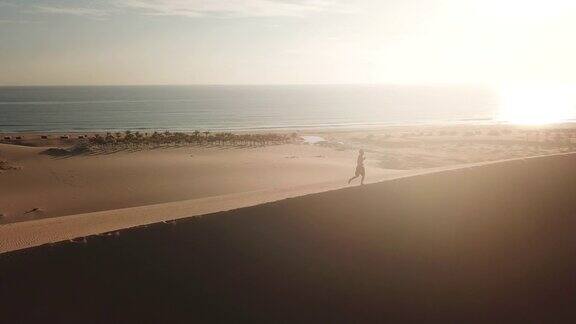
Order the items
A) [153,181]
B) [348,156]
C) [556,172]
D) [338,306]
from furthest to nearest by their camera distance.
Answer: [348,156] → [153,181] → [556,172] → [338,306]

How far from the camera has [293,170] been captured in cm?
2766

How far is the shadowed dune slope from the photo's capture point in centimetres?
614

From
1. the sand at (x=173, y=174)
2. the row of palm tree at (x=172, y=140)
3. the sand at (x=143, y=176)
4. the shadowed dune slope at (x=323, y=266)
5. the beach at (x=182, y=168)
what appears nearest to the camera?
the shadowed dune slope at (x=323, y=266)

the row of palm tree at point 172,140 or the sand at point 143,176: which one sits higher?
the row of palm tree at point 172,140

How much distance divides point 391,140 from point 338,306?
1683 inches

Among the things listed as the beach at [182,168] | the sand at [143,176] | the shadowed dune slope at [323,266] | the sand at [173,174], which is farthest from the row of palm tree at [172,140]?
the shadowed dune slope at [323,266]

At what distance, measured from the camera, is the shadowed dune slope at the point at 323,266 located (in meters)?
6.14

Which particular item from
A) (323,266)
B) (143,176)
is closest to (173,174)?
(143,176)

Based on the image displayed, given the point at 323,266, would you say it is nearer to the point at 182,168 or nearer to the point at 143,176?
the point at 143,176

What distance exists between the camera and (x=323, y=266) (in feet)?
22.9

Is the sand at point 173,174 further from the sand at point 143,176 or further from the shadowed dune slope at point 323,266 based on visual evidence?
the shadowed dune slope at point 323,266

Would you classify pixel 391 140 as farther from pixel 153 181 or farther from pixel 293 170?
pixel 153 181

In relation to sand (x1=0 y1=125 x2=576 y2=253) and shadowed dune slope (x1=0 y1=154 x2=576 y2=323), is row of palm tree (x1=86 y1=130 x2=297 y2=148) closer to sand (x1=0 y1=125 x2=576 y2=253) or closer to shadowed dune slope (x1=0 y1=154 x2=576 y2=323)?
sand (x1=0 y1=125 x2=576 y2=253)

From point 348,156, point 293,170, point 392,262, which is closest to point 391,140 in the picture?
point 348,156
